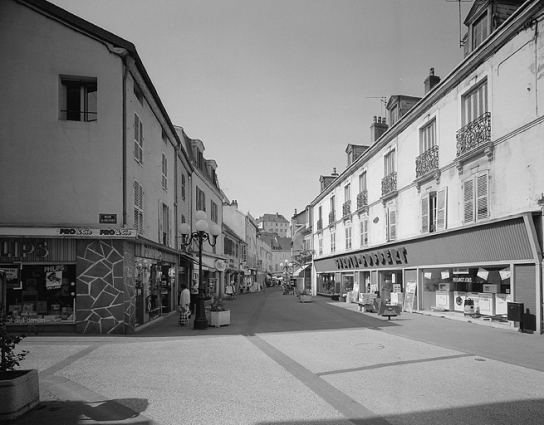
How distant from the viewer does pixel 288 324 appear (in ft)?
53.5

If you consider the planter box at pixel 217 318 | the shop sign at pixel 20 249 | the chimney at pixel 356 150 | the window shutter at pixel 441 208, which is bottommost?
the planter box at pixel 217 318

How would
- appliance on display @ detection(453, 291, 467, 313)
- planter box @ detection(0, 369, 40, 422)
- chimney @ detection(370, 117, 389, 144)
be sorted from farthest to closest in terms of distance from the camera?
chimney @ detection(370, 117, 389, 144) < appliance on display @ detection(453, 291, 467, 313) < planter box @ detection(0, 369, 40, 422)

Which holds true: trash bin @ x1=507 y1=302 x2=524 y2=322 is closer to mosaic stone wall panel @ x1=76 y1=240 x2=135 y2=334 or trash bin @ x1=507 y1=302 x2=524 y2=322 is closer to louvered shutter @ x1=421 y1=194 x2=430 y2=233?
louvered shutter @ x1=421 y1=194 x2=430 y2=233

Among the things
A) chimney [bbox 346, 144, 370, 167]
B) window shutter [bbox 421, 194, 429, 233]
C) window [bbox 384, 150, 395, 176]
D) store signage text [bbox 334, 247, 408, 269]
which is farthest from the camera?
chimney [bbox 346, 144, 370, 167]

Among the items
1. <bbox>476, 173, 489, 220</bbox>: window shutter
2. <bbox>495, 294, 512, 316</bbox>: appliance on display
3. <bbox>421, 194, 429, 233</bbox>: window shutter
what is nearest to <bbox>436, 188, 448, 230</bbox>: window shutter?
<bbox>421, 194, 429, 233</bbox>: window shutter

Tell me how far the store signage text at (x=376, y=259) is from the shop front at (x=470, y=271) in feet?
0.17

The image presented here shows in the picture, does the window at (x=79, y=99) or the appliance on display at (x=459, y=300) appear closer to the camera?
the window at (x=79, y=99)

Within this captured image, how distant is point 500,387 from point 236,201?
57.3 metres

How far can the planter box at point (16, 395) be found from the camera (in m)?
5.39

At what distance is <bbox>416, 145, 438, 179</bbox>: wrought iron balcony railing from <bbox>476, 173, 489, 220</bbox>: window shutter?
3093 mm

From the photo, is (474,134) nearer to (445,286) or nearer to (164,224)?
(445,286)

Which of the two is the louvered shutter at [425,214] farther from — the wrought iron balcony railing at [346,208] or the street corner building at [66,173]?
the street corner building at [66,173]

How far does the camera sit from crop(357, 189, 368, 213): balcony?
28062mm

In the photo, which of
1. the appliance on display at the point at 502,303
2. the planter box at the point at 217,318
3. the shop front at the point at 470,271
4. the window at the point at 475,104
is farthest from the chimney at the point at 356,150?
the planter box at the point at 217,318
